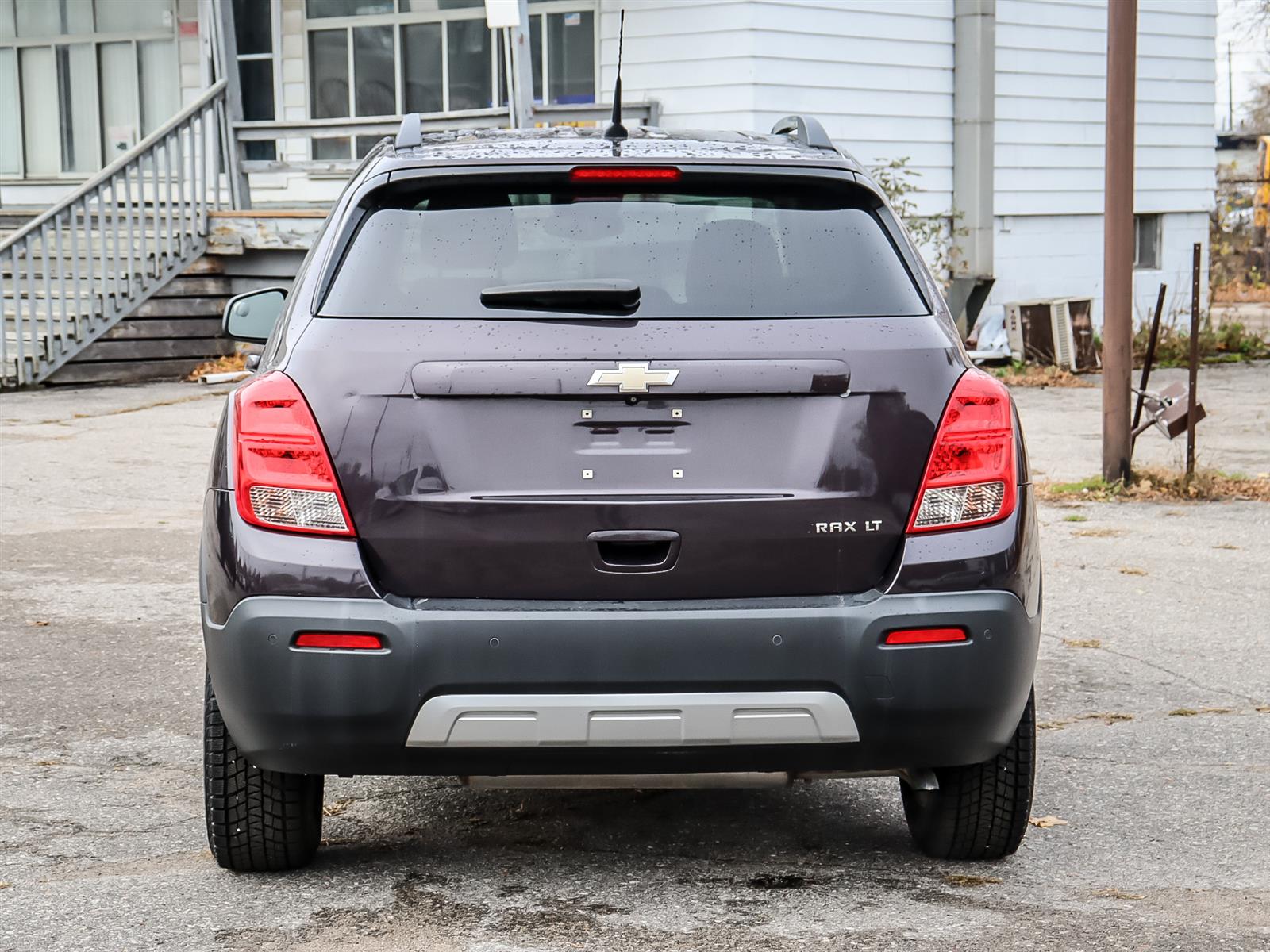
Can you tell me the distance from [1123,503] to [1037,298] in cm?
989

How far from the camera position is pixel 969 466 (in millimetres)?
3633

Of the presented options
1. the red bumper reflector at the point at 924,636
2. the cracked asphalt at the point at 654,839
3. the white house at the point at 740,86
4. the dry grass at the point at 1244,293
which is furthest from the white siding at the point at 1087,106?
the red bumper reflector at the point at 924,636

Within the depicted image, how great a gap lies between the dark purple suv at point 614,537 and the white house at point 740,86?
42.6 ft

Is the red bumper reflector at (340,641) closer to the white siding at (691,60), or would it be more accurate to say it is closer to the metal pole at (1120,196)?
the metal pole at (1120,196)

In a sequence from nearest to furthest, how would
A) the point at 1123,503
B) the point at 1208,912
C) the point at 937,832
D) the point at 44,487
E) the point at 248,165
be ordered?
the point at 1208,912, the point at 937,832, the point at 1123,503, the point at 44,487, the point at 248,165

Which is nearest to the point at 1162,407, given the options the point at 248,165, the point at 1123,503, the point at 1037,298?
the point at 1123,503

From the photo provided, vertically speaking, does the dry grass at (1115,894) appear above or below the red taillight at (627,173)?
below

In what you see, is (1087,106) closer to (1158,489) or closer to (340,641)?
(1158,489)

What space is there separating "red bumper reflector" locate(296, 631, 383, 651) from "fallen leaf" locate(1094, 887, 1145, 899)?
5.71 feet

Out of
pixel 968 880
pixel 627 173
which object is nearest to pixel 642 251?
pixel 627 173

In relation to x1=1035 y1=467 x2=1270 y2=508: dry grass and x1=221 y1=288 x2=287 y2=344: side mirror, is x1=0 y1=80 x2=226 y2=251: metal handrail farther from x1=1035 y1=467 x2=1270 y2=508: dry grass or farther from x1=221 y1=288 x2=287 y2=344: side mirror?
x1=221 y1=288 x2=287 y2=344: side mirror

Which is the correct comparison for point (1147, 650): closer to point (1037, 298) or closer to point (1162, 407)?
point (1162, 407)

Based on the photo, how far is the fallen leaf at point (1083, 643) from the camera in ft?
21.3

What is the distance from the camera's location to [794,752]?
11.7 ft
